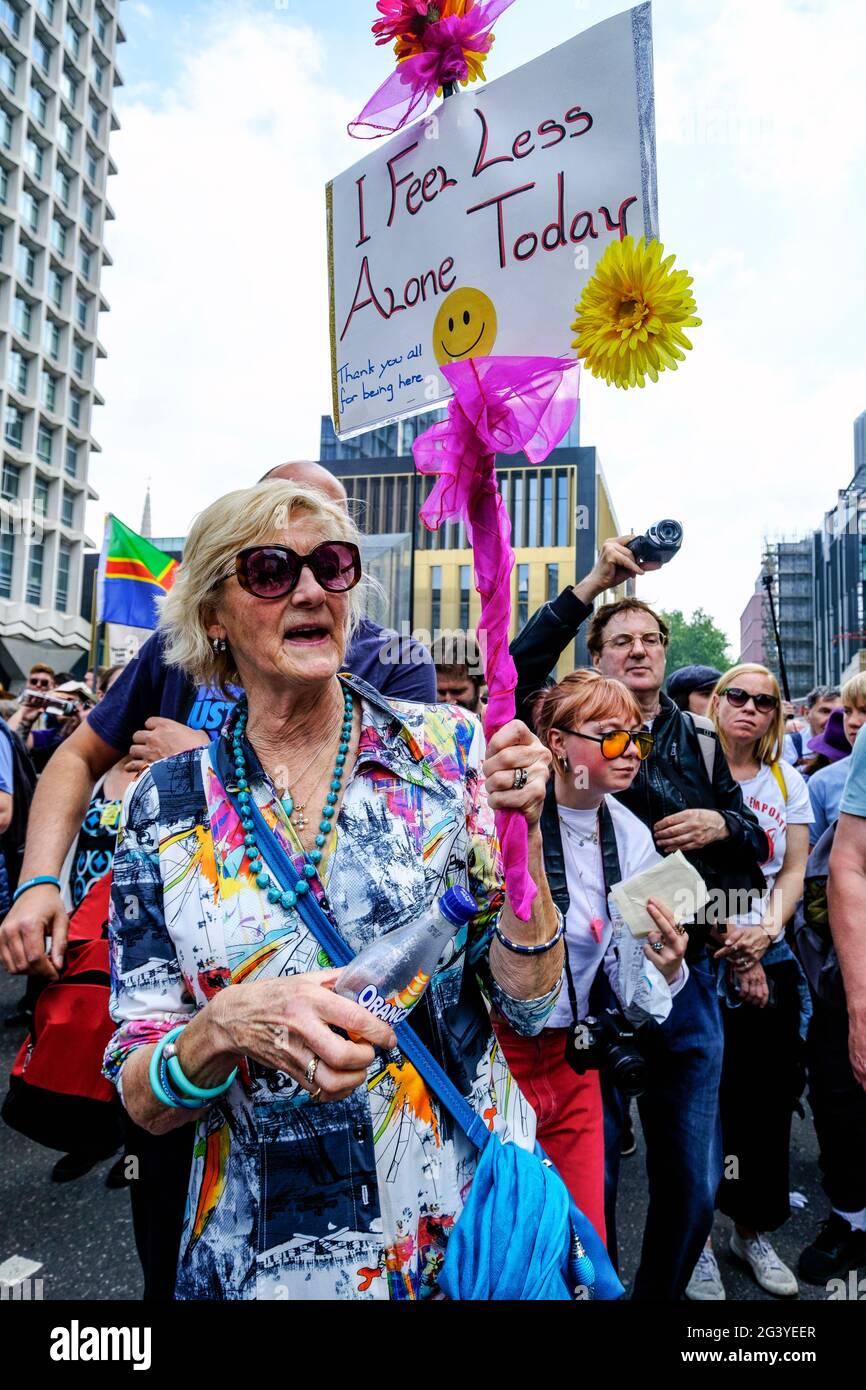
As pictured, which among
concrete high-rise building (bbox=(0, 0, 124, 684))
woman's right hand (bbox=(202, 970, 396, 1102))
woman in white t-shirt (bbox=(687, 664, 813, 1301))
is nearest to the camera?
woman's right hand (bbox=(202, 970, 396, 1102))

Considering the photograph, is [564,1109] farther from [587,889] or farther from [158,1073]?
[158,1073]

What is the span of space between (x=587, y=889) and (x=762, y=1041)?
4.07 ft

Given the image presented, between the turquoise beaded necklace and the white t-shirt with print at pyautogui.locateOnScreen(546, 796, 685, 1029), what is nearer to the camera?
the turquoise beaded necklace

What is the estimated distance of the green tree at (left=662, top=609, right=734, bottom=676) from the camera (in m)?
86.1

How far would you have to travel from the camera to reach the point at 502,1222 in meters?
1.18

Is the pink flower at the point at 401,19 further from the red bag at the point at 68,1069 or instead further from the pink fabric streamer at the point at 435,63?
the red bag at the point at 68,1069

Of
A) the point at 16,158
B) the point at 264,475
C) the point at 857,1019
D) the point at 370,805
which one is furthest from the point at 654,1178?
the point at 16,158

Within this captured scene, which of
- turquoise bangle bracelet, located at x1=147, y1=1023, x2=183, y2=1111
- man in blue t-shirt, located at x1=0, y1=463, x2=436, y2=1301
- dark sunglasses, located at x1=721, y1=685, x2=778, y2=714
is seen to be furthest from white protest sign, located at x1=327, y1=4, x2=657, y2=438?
dark sunglasses, located at x1=721, y1=685, x2=778, y2=714

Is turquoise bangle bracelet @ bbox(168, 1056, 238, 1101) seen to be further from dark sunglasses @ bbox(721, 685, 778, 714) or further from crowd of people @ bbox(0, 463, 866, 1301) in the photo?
dark sunglasses @ bbox(721, 685, 778, 714)

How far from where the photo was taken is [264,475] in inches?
87.8

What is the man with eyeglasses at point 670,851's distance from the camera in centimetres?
224

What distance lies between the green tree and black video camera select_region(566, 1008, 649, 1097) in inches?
3349

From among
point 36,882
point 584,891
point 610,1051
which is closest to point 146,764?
point 36,882

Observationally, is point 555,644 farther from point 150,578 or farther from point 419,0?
point 150,578
